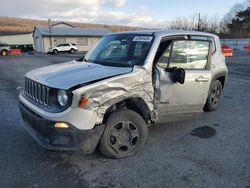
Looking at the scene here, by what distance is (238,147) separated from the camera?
3828 millimetres

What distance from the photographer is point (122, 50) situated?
165 inches

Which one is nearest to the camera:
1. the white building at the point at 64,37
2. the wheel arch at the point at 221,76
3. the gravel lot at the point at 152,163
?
the gravel lot at the point at 152,163

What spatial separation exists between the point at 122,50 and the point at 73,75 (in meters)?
1.23

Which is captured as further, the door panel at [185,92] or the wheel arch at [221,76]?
the wheel arch at [221,76]

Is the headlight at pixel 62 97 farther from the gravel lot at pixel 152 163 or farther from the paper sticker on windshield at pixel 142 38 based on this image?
the paper sticker on windshield at pixel 142 38

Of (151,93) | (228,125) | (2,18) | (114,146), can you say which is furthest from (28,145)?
(2,18)

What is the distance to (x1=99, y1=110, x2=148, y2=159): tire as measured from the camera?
3.30 meters

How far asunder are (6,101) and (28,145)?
3412 mm

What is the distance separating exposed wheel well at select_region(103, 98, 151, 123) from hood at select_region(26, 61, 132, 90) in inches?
17.7

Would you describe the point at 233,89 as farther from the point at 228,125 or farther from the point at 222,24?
the point at 222,24

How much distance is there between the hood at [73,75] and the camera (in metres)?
3.07

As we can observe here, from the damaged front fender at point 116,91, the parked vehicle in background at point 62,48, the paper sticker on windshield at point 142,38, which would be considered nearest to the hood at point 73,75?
the damaged front fender at point 116,91

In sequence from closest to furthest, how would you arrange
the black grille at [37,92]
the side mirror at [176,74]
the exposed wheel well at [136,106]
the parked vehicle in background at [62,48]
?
1. the black grille at [37,92]
2. the exposed wheel well at [136,106]
3. the side mirror at [176,74]
4. the parked vehicle in background at [62,48]

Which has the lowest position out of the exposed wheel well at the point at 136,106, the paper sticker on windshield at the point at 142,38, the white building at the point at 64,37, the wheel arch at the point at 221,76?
the exposed wheel well at the point at 136,106
